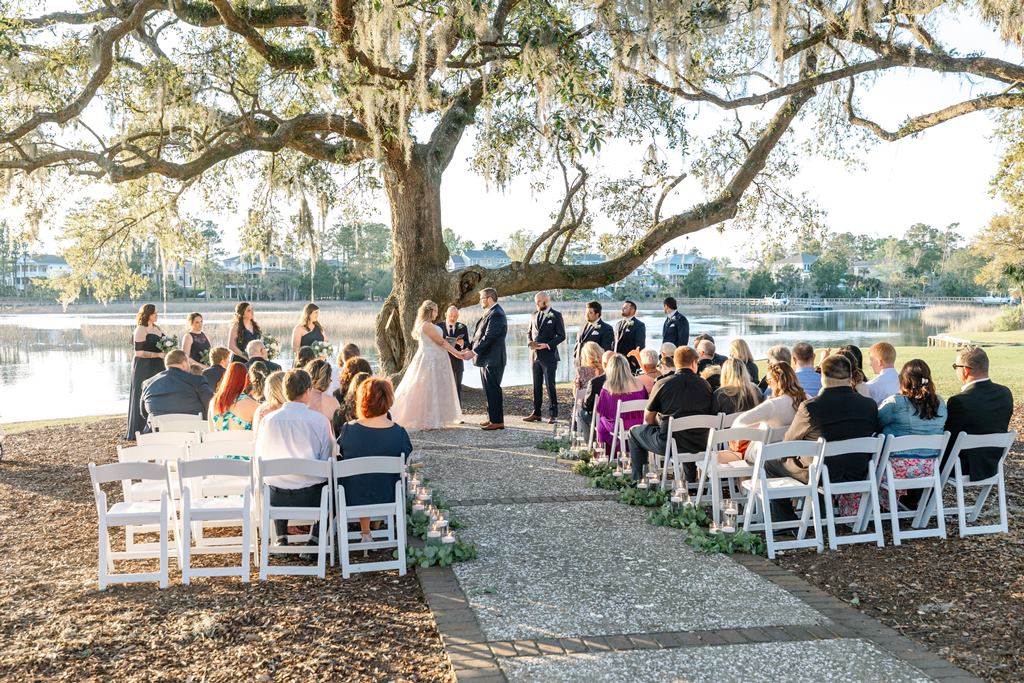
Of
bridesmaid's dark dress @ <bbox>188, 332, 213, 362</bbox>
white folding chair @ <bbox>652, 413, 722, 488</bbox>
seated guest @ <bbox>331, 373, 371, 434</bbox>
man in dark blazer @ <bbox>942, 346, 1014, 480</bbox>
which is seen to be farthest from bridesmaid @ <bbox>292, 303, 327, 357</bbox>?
man in dark blazer @ <bbox>942, 346, 1014, 480</bbox>

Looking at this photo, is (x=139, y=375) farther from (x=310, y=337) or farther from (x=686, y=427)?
(x=686, y=427)

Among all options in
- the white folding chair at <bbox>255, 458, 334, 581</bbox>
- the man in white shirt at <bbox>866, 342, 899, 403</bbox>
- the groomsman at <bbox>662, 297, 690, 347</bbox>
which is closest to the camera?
the white folding chair at <bbox>255, 458, 334, 581</bbox>

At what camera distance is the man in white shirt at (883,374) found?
7219 mm

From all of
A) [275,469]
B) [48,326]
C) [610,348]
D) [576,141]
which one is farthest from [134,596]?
[48,326]

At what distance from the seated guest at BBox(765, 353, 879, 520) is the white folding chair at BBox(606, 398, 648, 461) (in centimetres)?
192

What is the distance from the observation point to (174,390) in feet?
26.5

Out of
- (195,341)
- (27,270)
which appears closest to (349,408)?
(195,341)

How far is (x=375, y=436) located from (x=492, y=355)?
5.19 meters

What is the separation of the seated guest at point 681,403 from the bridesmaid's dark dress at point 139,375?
6166 mm

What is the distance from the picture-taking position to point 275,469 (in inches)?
197

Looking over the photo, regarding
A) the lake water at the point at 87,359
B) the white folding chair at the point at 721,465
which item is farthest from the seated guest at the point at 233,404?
the lake water at the point at 87,359

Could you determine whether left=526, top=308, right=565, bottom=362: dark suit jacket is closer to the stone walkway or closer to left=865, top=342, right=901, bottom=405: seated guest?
left=865, top=342, right=901, bottom=405: seated guest

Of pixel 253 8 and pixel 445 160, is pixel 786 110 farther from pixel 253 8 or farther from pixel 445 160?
pixel 253 8

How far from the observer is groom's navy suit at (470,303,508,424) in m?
10.6
